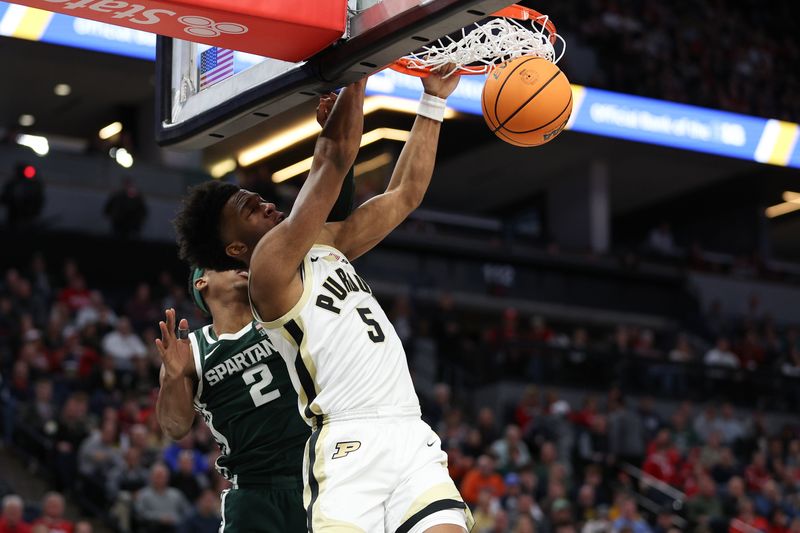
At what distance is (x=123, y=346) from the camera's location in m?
14.1

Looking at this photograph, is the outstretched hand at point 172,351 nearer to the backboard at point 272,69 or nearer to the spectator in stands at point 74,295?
the backboard at point 272,69

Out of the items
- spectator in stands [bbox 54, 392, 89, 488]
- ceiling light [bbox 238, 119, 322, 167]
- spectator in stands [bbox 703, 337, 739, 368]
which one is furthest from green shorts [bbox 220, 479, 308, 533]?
spectator in stands [bbox 703, 337, 739, 368]

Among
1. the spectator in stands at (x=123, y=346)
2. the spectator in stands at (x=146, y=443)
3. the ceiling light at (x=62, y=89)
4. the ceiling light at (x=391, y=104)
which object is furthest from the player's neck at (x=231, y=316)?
the ceiling light at (x=62, y=89)

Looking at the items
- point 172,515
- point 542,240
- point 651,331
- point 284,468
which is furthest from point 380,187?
point 284,468

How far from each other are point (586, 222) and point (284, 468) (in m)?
20.2

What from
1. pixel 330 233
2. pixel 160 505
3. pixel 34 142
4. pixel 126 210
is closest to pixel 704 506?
pixel 160 505

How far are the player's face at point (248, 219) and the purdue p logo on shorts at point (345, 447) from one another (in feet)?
2.85

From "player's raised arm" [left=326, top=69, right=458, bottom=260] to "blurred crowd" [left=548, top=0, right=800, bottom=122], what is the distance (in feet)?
54.2

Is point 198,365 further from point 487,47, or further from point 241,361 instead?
point 487,47

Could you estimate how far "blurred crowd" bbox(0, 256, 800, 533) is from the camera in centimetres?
1164

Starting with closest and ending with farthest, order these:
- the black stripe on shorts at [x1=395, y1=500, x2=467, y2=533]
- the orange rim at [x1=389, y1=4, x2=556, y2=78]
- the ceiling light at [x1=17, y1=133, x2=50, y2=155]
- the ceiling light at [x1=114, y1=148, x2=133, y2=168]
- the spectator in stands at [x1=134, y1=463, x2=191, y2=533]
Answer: the black stripe on shorts at [x1=395, y1=500, x2=467, y2=533]
the orange rim at [x1=389, y1=4, x2=556, y2=78]
the spectator in stands at [x1=134, y1=463, x2=191, y2=533]
the ceiling light at [x1=114, y1=148, x2=133, y2=168]
the ceiling light at [x1=17, y1=133, x2=50, y2=155]

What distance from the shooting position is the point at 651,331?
22.0m

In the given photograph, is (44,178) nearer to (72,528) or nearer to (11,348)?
(11,348)

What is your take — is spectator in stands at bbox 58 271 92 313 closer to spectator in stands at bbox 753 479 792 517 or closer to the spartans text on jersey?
spectator in stands at bbox 753 479 792 517
